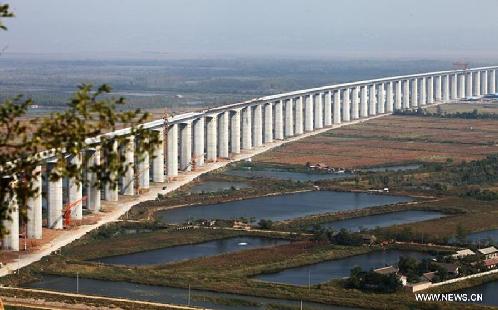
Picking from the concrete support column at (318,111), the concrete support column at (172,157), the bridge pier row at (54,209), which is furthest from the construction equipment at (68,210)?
the concrete support column at (318,111)

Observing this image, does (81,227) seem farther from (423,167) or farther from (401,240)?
(423,167)

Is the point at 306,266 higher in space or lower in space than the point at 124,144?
lower

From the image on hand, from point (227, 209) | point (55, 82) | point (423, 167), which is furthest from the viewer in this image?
point (55, 82)

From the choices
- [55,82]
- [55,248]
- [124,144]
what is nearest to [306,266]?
[55,248]

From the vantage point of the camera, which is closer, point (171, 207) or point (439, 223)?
point (439, 223)

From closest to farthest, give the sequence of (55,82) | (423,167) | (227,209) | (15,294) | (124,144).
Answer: (124,144)
(15,294)
(227,209)
(423,167)
(55,82)

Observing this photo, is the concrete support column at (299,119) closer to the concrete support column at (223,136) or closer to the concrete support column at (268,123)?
the concrete support column at (268,123)
